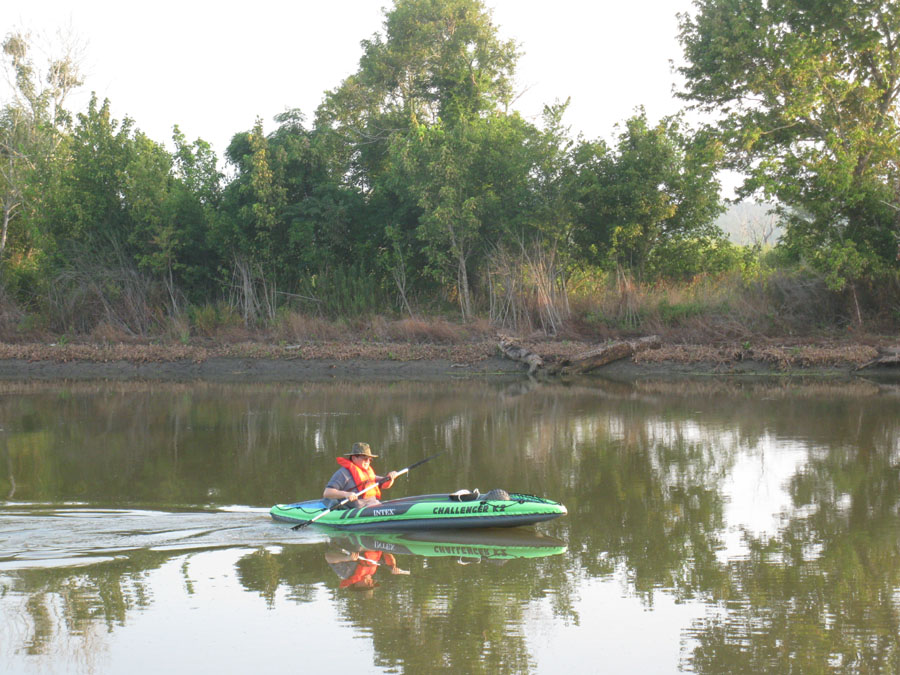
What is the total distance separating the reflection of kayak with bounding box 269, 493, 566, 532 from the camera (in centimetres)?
918

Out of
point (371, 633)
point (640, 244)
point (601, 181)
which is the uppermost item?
point (601, 181)

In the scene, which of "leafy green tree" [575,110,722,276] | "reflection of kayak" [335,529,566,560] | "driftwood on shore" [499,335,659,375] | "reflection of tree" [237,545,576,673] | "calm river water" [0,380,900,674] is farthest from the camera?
"leafy green tree" [575,110,722,276]

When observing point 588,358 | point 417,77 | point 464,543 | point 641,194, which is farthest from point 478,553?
point 417,77

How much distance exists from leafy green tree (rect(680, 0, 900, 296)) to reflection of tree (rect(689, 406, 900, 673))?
14256mm

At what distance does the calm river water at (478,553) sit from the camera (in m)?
6.27

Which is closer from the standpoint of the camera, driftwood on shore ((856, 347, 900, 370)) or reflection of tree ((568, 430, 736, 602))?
reflection of tree ((568, 430, 736, 602))

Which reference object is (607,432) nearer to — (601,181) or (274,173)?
(601,181)

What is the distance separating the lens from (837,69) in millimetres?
23766

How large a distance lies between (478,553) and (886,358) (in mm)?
17543

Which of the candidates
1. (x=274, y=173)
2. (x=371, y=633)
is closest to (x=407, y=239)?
(x=274, y=173)

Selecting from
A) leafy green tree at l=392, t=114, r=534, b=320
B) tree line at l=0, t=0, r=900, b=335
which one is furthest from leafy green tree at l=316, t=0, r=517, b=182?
leafy green tree at l=392, t=114, r=534, b=320

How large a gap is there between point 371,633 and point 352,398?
14643mm

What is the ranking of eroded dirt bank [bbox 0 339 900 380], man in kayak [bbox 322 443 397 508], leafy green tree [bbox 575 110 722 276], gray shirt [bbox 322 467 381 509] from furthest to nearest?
leafy green tree [bbox 575 110 722 276] < eroded dirt bank [bbox 0 339 900 380] < gray shirt [bbox 322 467 381 509] < man in kayak [bbox 322 443 397 508]

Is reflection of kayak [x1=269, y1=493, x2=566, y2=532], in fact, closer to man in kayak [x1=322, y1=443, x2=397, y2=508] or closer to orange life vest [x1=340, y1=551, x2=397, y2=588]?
man in kayak [x1=322, y1=443, x2=397, y2=508]
